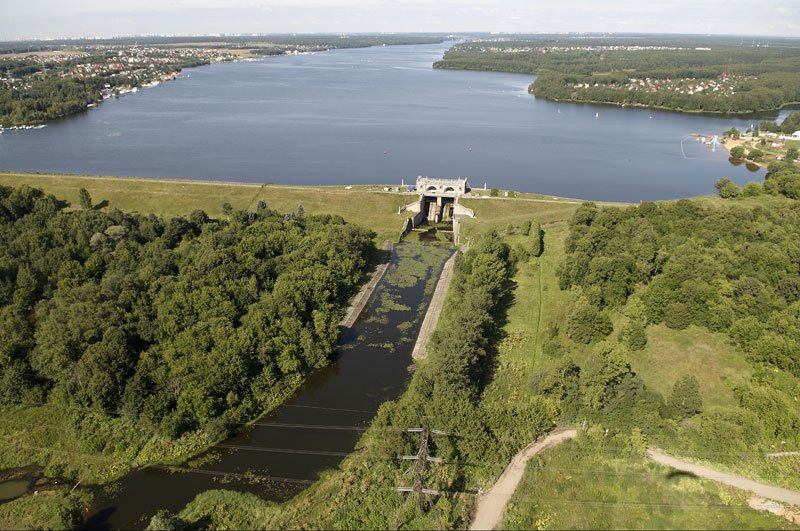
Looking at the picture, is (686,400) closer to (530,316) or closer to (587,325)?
(587,325)

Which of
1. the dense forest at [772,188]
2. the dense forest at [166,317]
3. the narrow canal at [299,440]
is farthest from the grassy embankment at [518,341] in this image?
the dense forest at [166,317]

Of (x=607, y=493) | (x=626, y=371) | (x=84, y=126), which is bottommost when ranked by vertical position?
(x=607, y=493)

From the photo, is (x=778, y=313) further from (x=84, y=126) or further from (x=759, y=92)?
(x=759, y=92)

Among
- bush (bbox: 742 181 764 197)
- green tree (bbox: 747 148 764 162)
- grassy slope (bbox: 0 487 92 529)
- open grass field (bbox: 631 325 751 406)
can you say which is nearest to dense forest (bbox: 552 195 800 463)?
open grass field (bbox: 631 325 751 406)

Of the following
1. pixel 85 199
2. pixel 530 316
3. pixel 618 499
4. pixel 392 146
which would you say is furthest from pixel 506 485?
pixel 392 146

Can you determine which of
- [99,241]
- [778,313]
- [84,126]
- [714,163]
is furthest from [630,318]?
[84,126]

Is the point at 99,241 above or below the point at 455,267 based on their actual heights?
above
